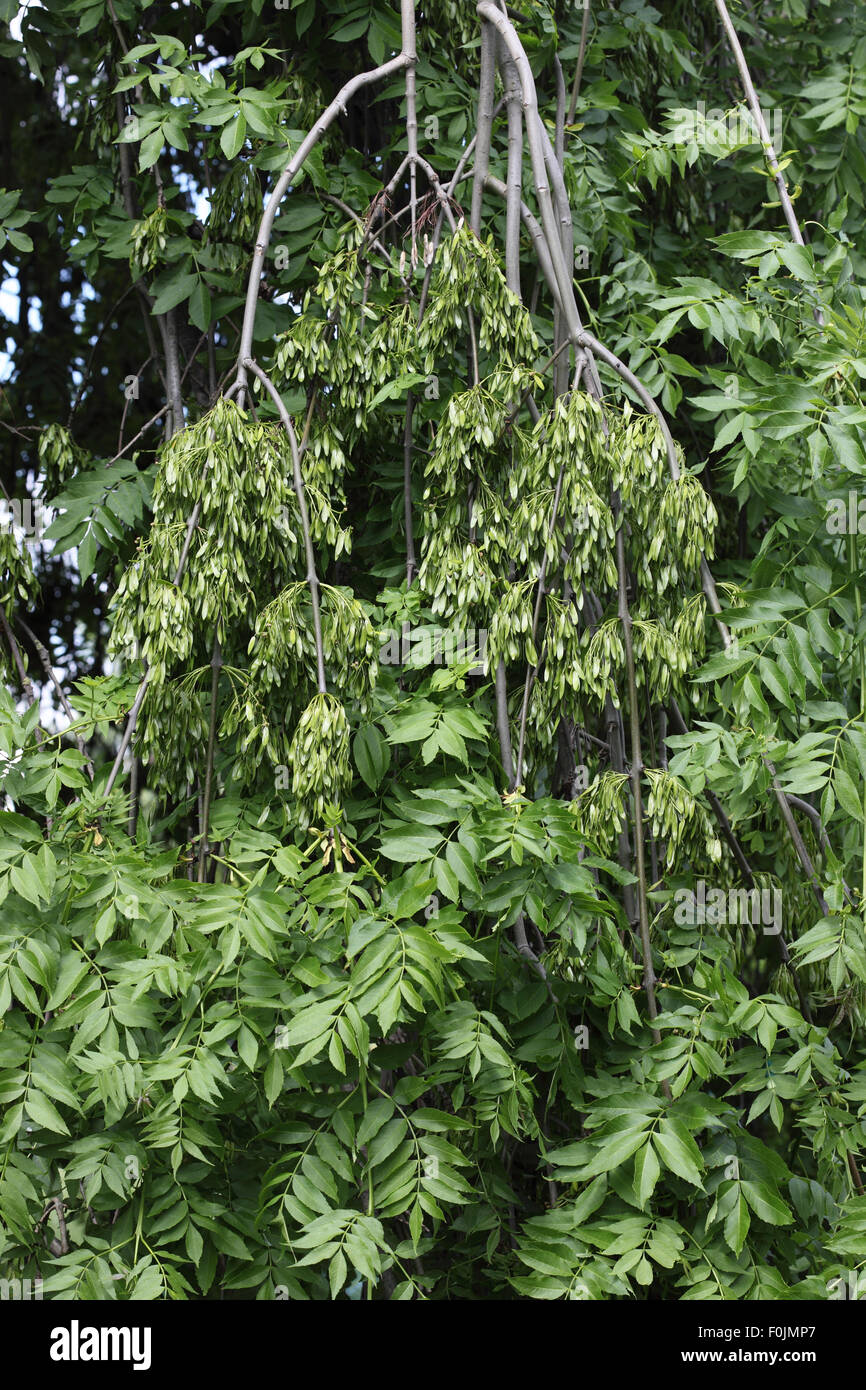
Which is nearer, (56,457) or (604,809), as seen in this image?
(604,809)

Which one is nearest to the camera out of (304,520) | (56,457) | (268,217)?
(304,520)

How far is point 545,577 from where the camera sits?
255 cm

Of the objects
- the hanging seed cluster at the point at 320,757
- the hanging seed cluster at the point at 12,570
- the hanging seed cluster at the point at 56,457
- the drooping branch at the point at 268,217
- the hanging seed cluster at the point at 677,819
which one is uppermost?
the drooping branch at the point at 268,217

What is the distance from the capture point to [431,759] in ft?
7.88

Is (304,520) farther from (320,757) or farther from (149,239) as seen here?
(149,239)

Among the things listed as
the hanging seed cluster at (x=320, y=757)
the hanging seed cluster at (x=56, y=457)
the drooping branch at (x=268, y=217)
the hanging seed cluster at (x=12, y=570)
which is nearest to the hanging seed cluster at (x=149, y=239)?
the drooping branch at (x=268, y=217)

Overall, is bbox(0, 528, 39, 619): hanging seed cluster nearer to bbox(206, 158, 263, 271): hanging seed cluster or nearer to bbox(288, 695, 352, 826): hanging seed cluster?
bbox(206, 158, 263, 271): hanging seed cluster

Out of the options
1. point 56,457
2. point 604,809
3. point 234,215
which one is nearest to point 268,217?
point 234,215

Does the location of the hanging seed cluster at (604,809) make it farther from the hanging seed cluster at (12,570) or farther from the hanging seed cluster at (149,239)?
the hanging seed cluster at (149,239)

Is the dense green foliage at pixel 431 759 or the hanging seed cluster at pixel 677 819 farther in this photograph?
the hanging seed cluster at pixel 677 819

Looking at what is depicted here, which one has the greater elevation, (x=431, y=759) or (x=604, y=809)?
(x=431, y=759)

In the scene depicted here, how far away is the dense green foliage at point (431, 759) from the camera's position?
2.23m

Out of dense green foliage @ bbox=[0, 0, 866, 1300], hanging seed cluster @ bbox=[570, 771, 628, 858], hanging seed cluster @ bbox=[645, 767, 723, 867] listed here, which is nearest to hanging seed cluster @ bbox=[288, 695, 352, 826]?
dense green foliage @ bbox=[0, 0, 866, 1300]
